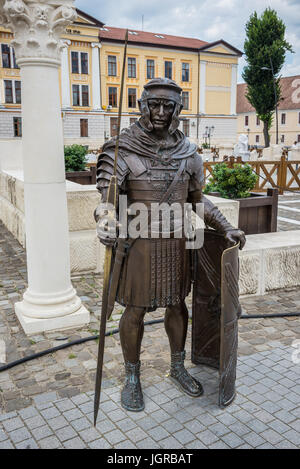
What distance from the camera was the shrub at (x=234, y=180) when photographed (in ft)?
23.3

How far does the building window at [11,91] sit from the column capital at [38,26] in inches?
1465

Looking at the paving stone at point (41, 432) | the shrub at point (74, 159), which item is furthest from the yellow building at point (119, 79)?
the paving stone at point (41, 432)

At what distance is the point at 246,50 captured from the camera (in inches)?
1585

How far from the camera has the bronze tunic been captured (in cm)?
293

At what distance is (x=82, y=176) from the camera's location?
11.5 metres

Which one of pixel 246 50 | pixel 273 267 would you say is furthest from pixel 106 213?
pixel 246 50

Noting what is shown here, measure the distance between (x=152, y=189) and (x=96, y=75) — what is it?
41.4 metres

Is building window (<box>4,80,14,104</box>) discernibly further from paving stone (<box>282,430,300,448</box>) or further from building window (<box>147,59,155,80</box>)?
paving stone (<box>282,430,300,448</box>)

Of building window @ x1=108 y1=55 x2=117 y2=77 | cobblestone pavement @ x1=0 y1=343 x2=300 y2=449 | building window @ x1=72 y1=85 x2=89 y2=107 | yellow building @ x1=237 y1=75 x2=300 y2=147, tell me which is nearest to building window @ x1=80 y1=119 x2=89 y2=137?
building window @ x1=72 y1=85 x2=89 y2=107

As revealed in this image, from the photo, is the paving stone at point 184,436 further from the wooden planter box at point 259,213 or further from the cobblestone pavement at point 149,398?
the wooden planter box at point 259,213

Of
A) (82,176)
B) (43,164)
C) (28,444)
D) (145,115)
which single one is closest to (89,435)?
(28,444)

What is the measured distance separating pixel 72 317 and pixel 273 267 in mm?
2692
